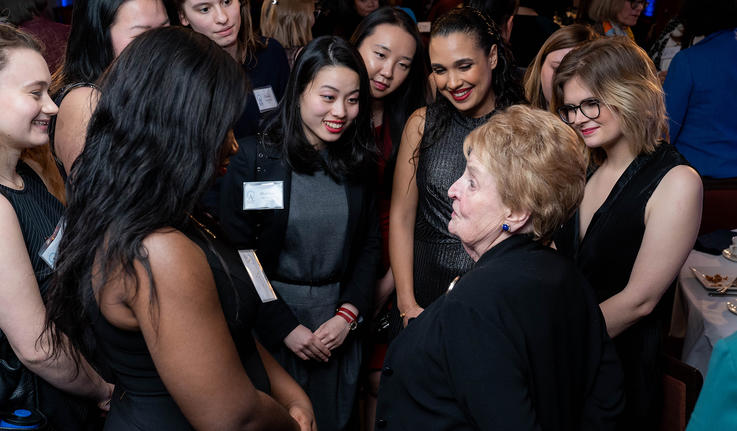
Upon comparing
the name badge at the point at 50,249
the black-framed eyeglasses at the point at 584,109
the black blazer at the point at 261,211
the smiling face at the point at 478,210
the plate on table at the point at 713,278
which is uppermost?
the black-framed eyeglasses at the point at 584,109

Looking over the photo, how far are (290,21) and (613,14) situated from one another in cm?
223

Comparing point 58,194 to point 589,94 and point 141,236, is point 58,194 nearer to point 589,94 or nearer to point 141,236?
point 141,236

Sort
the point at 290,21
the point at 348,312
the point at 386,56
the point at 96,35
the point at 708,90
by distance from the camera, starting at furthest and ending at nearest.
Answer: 1. the point at 290,21
2. the point at 708,90
3. the point at 386,56
4. the point at 348,312
5. the point at 96,35

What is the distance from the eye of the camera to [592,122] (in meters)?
1.88

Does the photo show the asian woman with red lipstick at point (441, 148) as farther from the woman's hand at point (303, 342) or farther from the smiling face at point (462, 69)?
the woman's hand at point (303, 342)

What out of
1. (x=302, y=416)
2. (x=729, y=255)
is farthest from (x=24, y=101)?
(x=729, y=255)

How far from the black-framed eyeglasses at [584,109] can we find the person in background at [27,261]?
142 centimetres

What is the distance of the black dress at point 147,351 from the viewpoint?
3.99 feet

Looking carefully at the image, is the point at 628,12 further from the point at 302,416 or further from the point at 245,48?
the point at 302,416

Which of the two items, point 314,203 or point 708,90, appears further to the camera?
point 708,90

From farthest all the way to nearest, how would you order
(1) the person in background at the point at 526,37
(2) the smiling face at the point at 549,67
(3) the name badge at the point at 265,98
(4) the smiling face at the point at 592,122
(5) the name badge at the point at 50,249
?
(1) the person in background at the point at 526,37
(3) the name badge at the point at 265,98
(2) the smiling face at the point at 549,67
(4) the smiling face at the point at 592,122
(5) the name badge at the point at 50,249

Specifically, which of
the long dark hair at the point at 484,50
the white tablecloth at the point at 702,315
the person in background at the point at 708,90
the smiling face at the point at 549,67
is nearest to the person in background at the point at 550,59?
the smiling face at the point at 549,67

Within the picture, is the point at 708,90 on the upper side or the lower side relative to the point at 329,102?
lower

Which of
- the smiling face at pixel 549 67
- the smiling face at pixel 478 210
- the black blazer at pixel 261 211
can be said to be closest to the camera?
the smiling face at pixel 478 210
